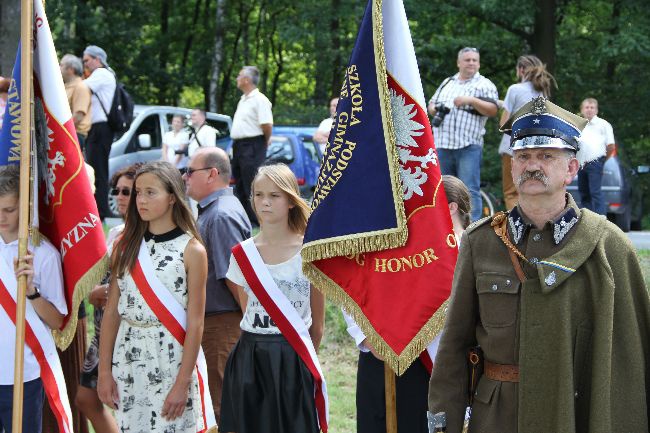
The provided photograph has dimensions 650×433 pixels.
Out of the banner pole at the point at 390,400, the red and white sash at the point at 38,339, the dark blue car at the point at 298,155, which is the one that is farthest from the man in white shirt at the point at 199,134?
the banner pole at the point at 390,400

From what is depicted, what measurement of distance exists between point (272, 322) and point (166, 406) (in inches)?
26.2

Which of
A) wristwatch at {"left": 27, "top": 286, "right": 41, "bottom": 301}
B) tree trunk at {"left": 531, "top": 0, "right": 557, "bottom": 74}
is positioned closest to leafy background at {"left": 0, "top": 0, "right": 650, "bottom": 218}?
tree trunk at {"left": 531, "top": 0, "right": 557, "bottom": 74}

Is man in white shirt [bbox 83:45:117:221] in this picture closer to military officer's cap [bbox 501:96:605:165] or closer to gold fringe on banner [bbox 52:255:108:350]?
gold fringe on banner [bbox 52:255:108:350]

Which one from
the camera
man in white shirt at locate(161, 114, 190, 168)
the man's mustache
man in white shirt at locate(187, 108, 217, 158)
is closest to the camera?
the man's mustache

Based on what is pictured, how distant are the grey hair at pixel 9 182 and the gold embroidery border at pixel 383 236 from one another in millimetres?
1548

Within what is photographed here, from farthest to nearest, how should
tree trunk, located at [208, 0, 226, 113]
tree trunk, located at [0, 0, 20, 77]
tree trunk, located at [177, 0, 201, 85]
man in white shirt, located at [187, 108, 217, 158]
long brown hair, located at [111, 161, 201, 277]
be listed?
tree trunk, located at [177, 0, 201, 85]
tree trunk, located at [208, 0, 226, 113]
man in white shirt, located at [187, 108, 217, 158]
tree trunk, located at [0, 0, 20, 77]
long brown hair, located at [111, 161, 201, 277]

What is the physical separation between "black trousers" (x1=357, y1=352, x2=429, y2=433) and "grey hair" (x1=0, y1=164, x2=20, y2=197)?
6.50ft

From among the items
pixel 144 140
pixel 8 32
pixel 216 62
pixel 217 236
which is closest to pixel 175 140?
pixel 144 140

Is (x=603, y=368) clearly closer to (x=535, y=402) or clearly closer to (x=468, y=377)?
(x=535, y=402)

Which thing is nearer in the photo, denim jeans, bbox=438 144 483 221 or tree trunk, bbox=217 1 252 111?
denim jeans, bbox=438 144 483 221

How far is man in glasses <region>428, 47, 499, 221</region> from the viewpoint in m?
9.78

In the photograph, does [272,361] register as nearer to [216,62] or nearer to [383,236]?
[383,236]

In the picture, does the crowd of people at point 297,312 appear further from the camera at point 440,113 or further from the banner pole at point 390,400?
A: the camera at point 440,113

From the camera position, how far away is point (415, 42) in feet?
79.5
